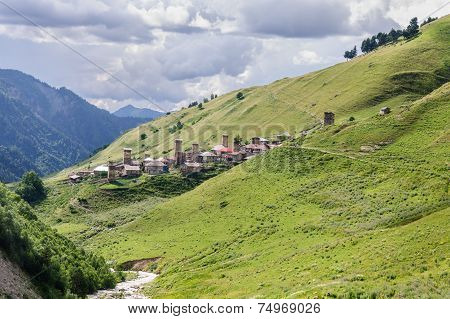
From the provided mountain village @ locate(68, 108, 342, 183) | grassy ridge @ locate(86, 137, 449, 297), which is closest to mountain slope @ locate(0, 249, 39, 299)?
grassy ridge @ locate(86, 137, 449, 297)

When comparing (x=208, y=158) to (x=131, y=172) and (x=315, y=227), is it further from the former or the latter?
(x=315, y=227)

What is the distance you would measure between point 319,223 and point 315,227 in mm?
1462

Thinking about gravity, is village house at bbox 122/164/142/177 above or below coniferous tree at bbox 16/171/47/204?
above

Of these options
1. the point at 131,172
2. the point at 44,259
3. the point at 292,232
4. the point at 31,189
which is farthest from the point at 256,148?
the point at 44,259

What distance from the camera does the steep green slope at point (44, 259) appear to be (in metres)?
49.9

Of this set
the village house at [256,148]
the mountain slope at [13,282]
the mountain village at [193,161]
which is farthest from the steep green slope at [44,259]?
the village house at [256,148]

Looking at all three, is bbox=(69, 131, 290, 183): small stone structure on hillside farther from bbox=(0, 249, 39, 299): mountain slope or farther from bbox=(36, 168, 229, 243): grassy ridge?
bbox=(0, 249, 39, 299): mountain slope

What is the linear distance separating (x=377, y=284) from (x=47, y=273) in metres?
29.3

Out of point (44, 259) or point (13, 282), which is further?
point (44, 259)

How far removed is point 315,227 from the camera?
78.8 meters

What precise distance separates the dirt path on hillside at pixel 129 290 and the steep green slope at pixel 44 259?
5.09 feet

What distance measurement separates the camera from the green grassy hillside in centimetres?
5153

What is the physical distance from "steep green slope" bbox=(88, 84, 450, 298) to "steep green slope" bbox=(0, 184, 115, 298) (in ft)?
27.2
